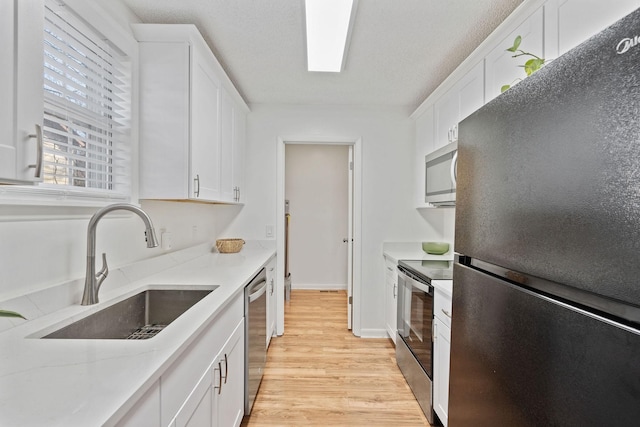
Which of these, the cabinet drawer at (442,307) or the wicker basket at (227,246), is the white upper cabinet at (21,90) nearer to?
the cabinet drawer at (442,307)

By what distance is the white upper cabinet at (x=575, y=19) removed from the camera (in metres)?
1.02

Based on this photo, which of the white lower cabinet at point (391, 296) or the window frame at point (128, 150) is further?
the white lower cabinet at point (391, 296)

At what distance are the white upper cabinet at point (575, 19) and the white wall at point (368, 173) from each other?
6.10 ft

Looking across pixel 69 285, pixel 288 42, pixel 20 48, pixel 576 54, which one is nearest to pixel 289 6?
pixel 288 42

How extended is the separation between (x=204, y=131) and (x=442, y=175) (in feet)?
5.35

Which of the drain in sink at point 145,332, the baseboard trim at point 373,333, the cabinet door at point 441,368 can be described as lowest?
the baseboard trim at point 373,333

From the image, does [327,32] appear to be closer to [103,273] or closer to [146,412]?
[103,273]

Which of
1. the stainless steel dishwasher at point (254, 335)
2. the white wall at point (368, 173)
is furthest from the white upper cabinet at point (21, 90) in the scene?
the white wall at point (368, 173)

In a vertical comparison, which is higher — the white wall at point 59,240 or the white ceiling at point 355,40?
the white ceiling at point 355,40

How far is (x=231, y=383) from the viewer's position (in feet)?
5.02

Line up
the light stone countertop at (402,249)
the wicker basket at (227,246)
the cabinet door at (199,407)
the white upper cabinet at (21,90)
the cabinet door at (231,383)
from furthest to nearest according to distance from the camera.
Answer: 1. the light stone countertop at (402,249)
2. the wicker basket at (227,246)
3. the cabinet door at (231,383)
4. the cabinet door at (199,407)
5. the white upper cabinet at (21,90)

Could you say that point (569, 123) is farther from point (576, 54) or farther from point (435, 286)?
point (435, 286)

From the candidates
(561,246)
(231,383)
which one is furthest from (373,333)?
(561,246)

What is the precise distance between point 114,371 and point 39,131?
0.61 metres
